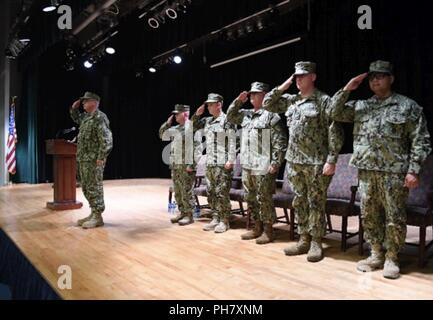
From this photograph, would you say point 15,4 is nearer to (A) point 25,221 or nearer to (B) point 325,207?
(A) point 25,221

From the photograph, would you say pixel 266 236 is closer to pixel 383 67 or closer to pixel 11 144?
pixel 383 67

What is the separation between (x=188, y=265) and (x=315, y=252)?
39.6 inches

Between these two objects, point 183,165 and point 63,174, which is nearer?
point 183,165

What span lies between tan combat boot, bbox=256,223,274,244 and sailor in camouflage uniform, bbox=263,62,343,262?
0.41 m

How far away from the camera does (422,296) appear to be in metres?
2.29

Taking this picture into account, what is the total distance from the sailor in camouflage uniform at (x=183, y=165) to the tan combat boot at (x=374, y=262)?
7.38ft

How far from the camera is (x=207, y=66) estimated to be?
8.87m

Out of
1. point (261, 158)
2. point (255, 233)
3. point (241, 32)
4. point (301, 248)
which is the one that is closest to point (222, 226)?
point (255, 233)

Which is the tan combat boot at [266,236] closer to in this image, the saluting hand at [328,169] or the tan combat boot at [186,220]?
the saluting hand at [328,169]

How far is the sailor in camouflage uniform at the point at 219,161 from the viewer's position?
13.6 feet

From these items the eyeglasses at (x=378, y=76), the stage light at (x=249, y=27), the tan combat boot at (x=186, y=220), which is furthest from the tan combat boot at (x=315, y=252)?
the stage light at (x=249, y=27)

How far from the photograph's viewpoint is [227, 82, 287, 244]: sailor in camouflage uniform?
357 centimetres

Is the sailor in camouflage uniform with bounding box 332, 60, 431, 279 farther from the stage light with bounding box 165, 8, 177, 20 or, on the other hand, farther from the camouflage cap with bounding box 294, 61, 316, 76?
the stage light with bounding box 165, 8, 177, 20
